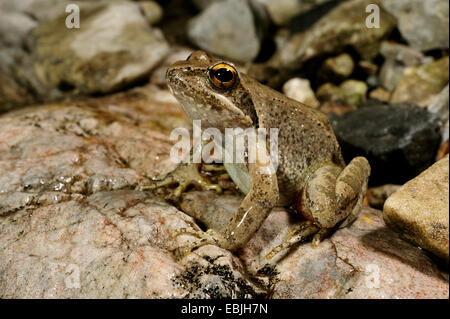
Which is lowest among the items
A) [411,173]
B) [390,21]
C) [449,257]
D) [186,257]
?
[411,173]

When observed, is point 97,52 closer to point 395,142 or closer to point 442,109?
point 395,142

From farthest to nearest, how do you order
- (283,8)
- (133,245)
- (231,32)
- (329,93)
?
(283,8) < (231,32) < (329,93) < (133,245)

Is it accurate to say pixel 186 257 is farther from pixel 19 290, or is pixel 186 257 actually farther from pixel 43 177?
pixel 43 177

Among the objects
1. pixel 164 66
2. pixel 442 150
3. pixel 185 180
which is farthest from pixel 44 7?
pixel 442 150

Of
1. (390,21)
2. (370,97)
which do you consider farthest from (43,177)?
(390,21)

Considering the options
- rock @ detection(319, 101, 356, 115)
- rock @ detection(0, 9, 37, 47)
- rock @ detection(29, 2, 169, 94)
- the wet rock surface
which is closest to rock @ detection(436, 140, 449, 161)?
the wet rock surface

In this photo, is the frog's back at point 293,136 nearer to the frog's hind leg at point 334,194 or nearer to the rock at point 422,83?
the frog's hind leg at point 334,194

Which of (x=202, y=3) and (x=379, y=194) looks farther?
(x=202, y=3)

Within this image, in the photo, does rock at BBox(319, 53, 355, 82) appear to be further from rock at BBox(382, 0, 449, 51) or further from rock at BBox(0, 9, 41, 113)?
rock at BBox(0, 9, 41, 113)
